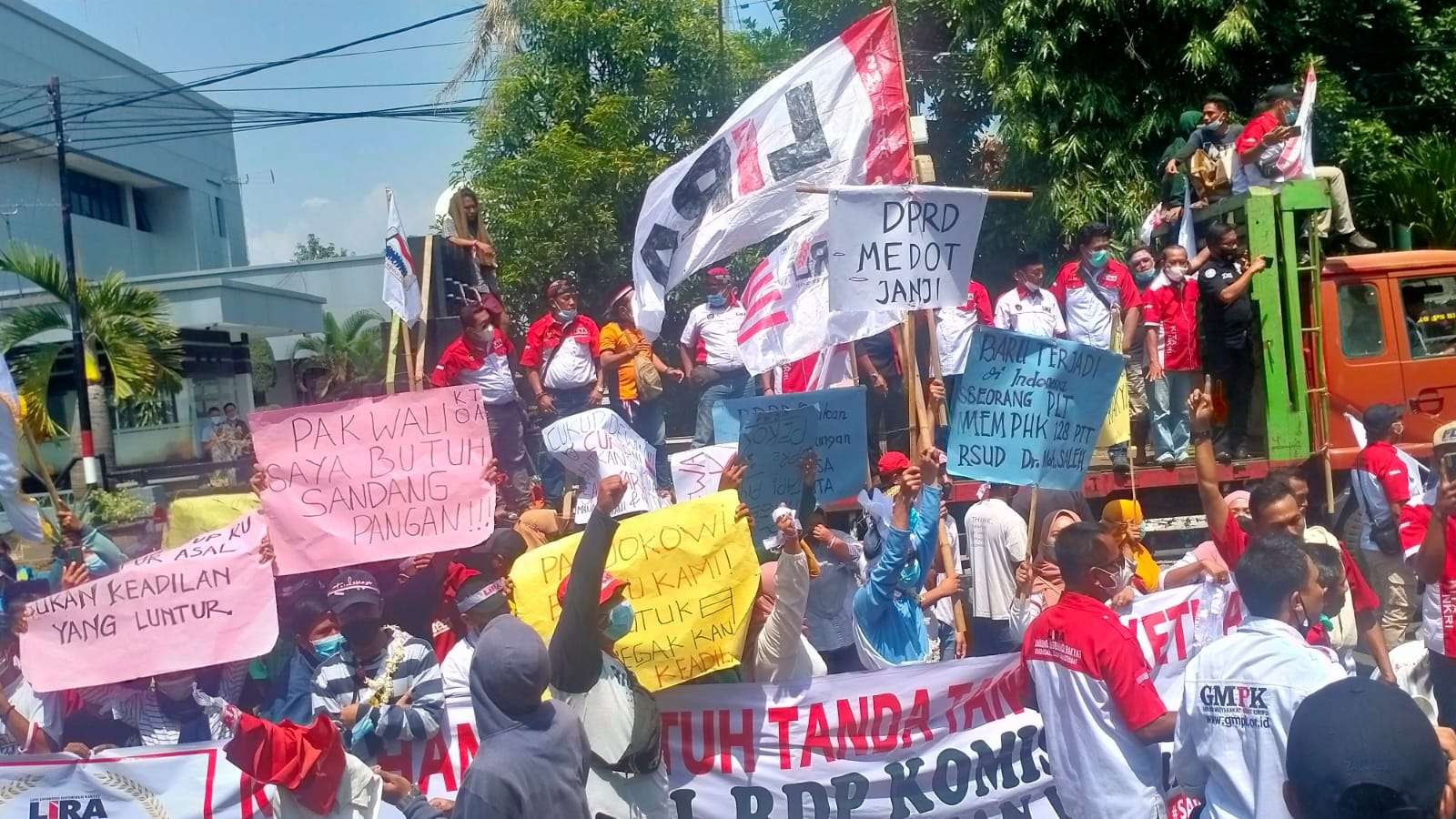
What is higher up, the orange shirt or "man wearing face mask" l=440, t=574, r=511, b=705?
the orange shirt

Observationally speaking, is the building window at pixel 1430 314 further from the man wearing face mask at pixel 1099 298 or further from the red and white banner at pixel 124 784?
the red and white banner at pixel 124 784

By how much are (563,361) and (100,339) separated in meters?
13.2

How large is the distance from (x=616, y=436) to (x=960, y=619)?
204 cm

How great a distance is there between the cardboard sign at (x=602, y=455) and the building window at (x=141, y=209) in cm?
3669

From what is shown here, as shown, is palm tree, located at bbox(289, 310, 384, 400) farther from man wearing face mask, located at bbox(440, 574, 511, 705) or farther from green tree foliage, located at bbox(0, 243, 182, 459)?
man wearing face mask, located at bbox(440, 574, 511, 705)

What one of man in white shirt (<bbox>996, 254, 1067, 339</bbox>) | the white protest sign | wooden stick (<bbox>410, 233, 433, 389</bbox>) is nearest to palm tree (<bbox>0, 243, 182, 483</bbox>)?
wooden stick (<bbox>410, 233, 433, 389</bbox>)

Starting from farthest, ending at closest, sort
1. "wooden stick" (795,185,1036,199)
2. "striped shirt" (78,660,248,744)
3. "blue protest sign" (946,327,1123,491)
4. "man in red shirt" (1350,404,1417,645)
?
1. "man in red shirt" (1350,404,1417,645)
2. "blue protest sign" (946,327,1123,491)
3. "wooden stick" (795,185,1036,199)
4. "striped shirt" (78,660,248,744)

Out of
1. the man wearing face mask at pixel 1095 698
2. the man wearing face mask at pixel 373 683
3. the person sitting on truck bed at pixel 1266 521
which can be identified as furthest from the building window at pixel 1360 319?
the man wearing face mask at pixel 373 683

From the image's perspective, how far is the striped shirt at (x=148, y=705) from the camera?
5145 mm

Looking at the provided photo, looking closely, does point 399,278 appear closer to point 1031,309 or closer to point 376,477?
point 376,477

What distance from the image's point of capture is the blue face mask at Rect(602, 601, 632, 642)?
4129mm

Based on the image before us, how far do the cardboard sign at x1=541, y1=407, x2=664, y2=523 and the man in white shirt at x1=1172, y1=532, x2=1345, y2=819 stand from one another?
352cm

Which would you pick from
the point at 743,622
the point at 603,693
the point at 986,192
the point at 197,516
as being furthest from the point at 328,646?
the point at 986,192

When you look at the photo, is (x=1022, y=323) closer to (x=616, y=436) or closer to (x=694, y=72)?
(x=616, y=436)
